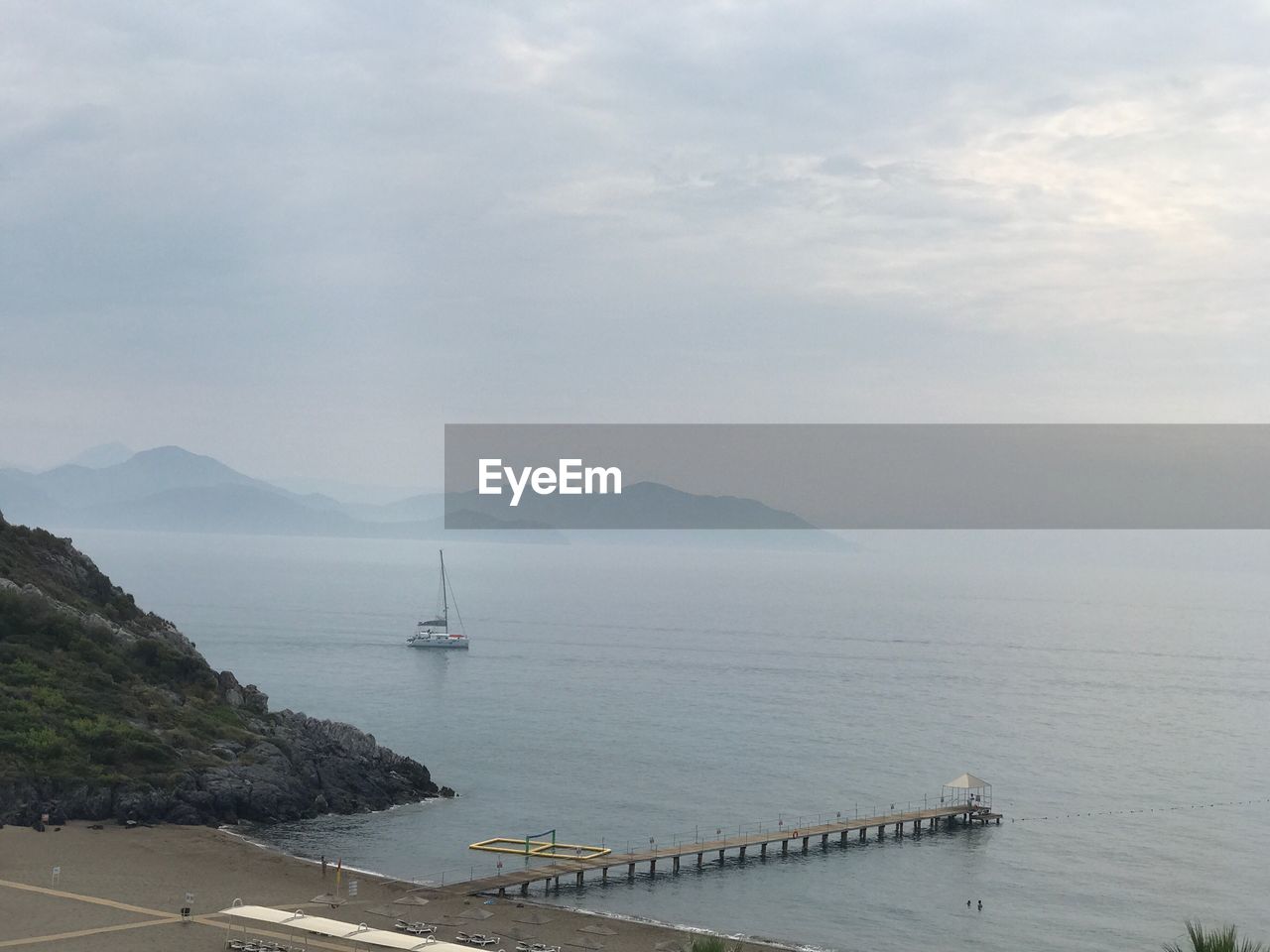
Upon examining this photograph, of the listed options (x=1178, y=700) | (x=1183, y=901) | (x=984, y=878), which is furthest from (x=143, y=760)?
(x=1178, y=700)

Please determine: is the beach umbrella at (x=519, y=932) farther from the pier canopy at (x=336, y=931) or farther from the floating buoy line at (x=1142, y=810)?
the floating buoy line at (x=1142, y=810)

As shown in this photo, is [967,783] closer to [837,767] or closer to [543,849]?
[837,767]

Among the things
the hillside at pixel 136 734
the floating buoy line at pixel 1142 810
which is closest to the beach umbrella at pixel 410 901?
the hillside at pixel 136 734

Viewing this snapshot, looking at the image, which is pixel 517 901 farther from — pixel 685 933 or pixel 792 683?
pixel 792 683

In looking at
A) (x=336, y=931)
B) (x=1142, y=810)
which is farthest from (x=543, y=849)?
(x=1142, y=810)

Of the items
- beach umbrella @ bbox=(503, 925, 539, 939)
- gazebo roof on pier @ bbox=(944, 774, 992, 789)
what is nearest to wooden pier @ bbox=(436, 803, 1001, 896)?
gazebo roof on pier @ bbox=(944, 774, 992, 789)
